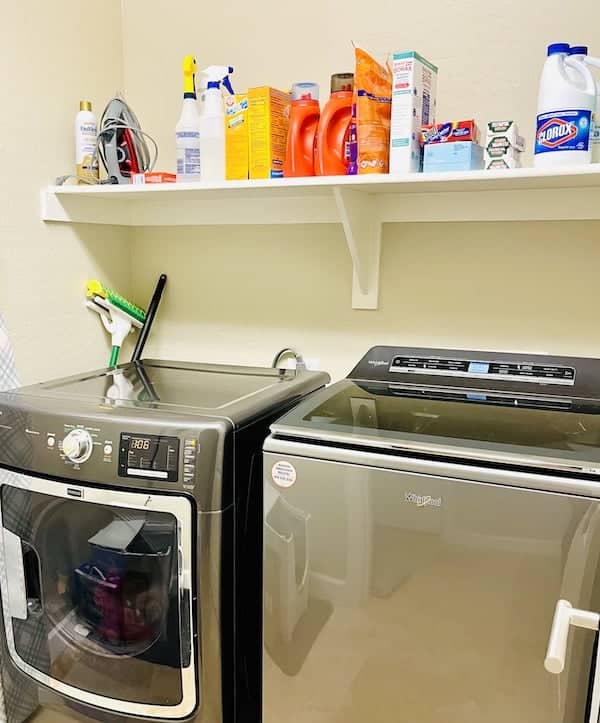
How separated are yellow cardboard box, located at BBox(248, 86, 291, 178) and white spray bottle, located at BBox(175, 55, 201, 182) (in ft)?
0.56

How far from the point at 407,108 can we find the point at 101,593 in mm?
1224

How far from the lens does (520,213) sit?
159cm

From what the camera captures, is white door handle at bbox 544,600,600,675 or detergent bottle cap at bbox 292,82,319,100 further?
detergent bottle cap at bbox 292,82,319,100

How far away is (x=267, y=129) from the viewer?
5.08 ft

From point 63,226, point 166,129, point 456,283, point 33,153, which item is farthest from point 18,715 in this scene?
point 166,129

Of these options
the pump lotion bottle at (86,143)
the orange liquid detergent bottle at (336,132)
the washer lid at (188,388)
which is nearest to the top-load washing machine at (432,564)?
the washer lid at (188,388)

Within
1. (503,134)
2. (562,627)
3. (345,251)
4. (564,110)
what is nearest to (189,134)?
(345,251)

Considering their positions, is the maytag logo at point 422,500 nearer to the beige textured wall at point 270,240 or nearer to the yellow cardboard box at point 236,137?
the beige textured wall at point 270,240

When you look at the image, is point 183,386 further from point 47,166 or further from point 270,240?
point 47,166

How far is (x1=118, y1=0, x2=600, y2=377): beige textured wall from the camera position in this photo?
160cm

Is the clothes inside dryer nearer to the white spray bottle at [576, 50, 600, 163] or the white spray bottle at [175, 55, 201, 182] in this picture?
the white spray bottle at [175, 55, 201, 182]

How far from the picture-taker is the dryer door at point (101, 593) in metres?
1.28

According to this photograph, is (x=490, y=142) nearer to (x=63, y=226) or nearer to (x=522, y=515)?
(x=522, y=515)

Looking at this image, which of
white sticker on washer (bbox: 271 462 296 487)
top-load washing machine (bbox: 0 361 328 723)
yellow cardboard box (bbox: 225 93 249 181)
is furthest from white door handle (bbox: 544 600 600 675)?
yellow cardboard box (bbox: 225 93 249 181)
